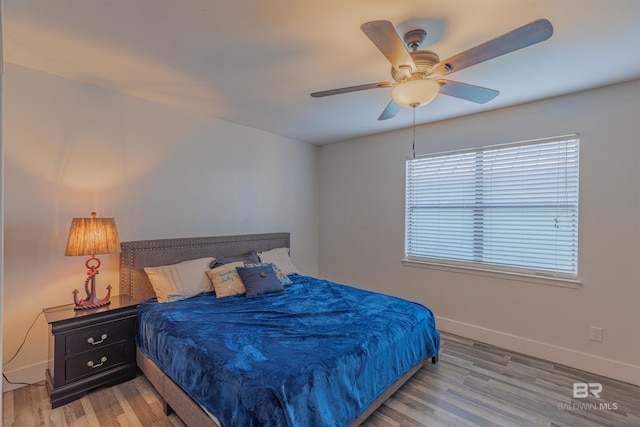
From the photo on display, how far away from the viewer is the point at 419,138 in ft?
12.5

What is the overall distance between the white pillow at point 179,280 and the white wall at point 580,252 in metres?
2.27

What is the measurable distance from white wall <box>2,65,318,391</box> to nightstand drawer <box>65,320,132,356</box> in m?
0.49

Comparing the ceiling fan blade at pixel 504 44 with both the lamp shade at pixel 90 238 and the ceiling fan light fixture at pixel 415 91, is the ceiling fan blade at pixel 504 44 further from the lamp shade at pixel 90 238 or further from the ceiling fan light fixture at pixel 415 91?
the lamp shade at pixel 90 238

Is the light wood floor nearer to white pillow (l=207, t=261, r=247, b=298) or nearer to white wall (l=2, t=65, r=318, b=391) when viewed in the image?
white wall (l=2, t=65, r=318, b=391)

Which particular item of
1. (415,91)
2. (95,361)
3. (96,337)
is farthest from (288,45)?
A: (95,361)

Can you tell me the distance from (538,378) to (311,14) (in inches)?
130

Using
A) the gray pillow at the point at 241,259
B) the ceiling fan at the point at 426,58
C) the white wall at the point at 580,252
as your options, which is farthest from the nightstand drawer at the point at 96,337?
the white wall at the point at 580,252

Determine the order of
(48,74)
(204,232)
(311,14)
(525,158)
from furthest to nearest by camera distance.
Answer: (204,232) → (525,158) → (48,74) → (311,14)

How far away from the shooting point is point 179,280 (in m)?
2.89

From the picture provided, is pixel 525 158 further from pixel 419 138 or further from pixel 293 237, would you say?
pixel 293 237

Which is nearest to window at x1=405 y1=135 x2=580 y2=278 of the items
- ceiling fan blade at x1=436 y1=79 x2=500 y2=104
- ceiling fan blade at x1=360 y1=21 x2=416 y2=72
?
ceiling fan blade at x1=436 y1=79 x2=500 y2=104

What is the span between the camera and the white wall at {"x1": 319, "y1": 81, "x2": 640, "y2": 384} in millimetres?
2570

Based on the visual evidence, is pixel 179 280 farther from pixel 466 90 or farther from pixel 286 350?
pixel 466 90

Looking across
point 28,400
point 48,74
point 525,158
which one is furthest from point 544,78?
point 28,400
